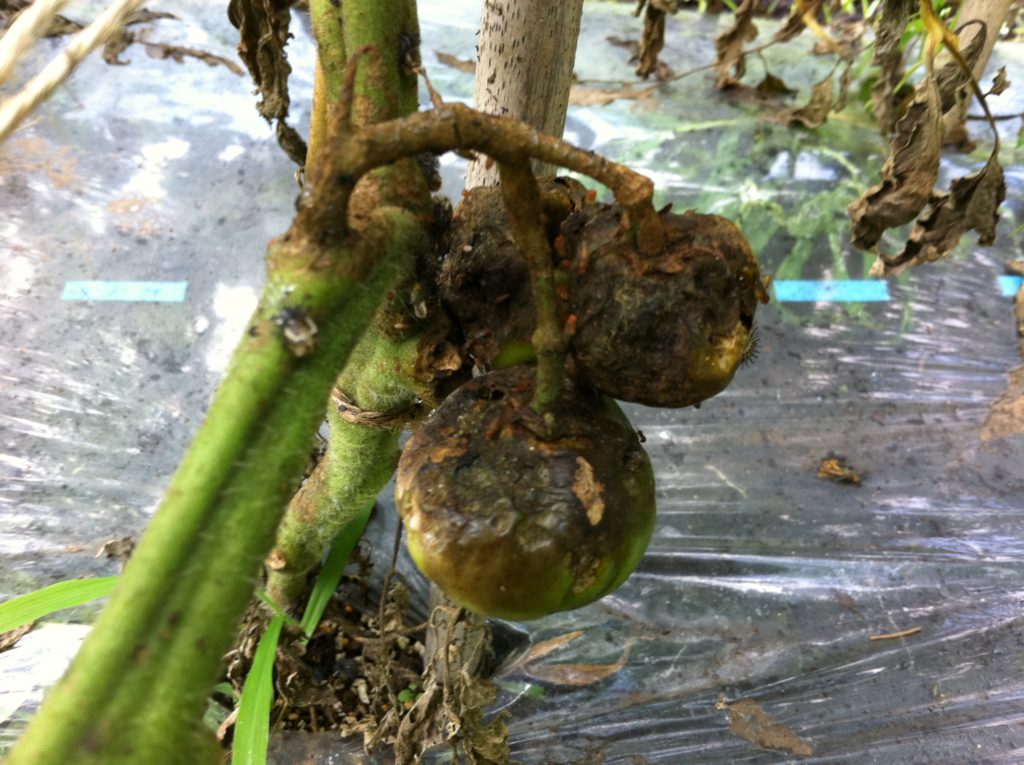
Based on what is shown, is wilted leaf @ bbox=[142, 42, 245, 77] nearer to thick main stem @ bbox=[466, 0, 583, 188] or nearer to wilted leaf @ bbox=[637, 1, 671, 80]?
wilted leaf @ bbox=[637, 1, 671, 80]

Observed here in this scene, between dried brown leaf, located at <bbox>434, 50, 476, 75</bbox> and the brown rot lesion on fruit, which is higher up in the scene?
the brown rot lesion on fruit

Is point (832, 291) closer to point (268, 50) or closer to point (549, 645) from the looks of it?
point (549, 645)

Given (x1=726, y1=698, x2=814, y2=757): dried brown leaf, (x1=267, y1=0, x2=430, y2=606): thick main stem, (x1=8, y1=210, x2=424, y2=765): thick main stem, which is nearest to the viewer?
(x1=8, y1=210, x2=424, y2=765): thick main stem

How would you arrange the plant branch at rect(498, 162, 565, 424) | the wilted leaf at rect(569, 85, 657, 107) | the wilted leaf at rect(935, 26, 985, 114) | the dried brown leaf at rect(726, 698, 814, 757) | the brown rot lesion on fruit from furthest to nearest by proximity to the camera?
the wilted leaf at rect(569, 85, 657, 107) < the dried brown leaf at rect(726, 698, 814, 757) < the wilted leaf at rect(935, 26, 985, 114) < the plant branch at rect(498, 162, 565, 424) < the brown rot lesion on fruit

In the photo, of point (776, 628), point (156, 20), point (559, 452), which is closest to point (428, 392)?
point (559, 452)

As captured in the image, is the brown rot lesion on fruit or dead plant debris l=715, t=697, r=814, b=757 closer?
the brown rot lesion on fruit

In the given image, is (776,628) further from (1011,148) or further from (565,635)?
(1011,148)

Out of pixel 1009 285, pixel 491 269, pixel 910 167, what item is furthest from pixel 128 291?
pixel 1009 285

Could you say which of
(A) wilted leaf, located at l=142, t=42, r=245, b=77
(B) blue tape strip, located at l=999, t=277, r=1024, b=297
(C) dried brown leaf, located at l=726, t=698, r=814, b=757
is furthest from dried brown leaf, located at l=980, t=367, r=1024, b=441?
(A) wilted leaf, located at l=142, t=42, r=245, b=77
